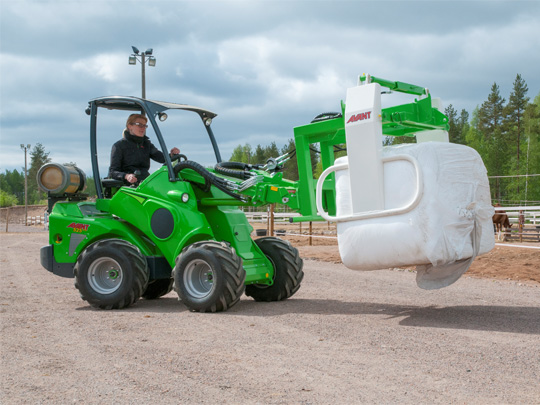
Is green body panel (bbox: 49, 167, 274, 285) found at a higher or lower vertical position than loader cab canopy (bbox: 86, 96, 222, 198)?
lower

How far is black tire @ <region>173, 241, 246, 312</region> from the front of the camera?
787 centimetres

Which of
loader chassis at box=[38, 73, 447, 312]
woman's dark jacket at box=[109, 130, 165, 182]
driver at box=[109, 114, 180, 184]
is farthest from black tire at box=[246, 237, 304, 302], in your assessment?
woman's dark jacket at box=[109, 130, 165, 182]

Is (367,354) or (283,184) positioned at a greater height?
(283,184)

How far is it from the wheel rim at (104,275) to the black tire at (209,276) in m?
1.15

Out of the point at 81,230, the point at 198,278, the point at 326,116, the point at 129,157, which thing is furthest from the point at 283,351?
the point at 129,157

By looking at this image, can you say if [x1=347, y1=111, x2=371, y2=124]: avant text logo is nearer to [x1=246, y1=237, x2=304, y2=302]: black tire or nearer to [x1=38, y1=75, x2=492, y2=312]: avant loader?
[x1=38, y1=75, x2=492, y2=312]: avant loader

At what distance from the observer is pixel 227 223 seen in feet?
29.2

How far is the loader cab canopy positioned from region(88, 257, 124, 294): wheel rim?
1.27 meters

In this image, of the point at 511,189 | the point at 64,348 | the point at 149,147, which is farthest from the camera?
the point at 511,189

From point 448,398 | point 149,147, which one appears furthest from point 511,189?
point 448,398

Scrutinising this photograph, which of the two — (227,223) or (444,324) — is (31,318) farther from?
(444,324)

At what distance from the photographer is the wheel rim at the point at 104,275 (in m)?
8.89

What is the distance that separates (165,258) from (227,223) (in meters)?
1.01

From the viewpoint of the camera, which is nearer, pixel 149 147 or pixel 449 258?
pixel 449 258
